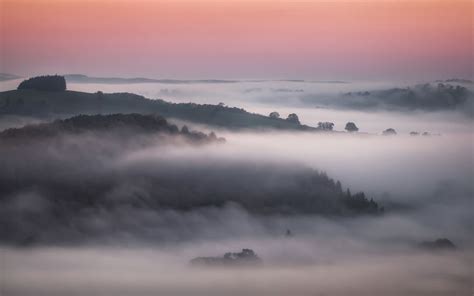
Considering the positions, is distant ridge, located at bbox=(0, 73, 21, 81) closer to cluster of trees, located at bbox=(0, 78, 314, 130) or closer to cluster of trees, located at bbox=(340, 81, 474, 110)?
cluster of trees, located at bbox=(0, 78, 314, 130)

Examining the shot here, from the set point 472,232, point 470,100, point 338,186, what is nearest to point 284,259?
point 338,186

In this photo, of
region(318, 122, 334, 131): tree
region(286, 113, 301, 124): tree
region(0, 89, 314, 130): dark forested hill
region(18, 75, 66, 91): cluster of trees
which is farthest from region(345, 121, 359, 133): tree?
region(18, 75, 66, 91): cluster of trees

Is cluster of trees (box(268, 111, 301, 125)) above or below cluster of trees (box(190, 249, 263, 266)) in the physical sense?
above

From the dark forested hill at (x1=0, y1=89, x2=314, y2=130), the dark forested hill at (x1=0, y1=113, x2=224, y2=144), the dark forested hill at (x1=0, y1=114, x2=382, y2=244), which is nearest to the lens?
the dark forested hill at (x1=0, y1=89, x2=314, y2=130)

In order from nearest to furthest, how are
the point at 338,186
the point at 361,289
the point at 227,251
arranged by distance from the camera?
the point at 361,289, the point at 227,251, the point at 338,186

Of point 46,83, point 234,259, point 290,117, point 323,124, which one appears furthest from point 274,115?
point 46,83

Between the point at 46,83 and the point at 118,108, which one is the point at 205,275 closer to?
the point at 118,108

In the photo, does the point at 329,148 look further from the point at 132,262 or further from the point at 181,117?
→ the point at 132,262
